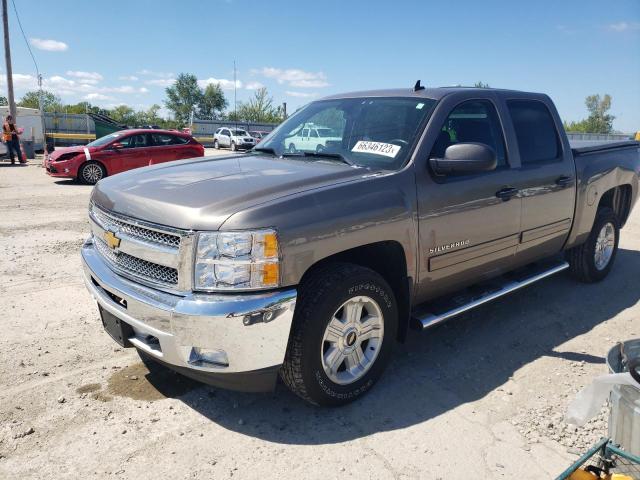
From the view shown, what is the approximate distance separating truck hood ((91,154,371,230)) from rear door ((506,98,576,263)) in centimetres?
166

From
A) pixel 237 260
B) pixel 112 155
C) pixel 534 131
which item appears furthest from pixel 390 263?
pixel 112 155

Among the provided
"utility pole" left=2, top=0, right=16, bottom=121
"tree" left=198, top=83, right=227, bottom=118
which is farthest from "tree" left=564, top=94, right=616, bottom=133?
"utility pole" left=2, top=0, right=16, bottom=121

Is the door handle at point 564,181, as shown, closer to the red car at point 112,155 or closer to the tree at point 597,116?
the red car at point 112,155

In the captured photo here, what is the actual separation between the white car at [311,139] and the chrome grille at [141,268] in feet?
5.03

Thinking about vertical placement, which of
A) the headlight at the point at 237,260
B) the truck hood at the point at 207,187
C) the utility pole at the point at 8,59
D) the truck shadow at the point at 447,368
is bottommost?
the truck shadow at the point at 447,368

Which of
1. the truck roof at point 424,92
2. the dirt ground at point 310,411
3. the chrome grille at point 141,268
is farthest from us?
the truck roof at point 424,92

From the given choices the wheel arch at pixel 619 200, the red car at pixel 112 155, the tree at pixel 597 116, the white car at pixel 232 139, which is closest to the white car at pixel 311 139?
the wheel arch at pixel 619 200

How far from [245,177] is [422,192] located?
1.13 meters

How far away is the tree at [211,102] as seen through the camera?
91000 mm

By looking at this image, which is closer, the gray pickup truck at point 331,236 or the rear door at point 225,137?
the gray pickup truck at point 331,236

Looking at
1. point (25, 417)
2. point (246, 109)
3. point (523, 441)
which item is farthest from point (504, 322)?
point (246, 109)

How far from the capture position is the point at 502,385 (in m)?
3.40

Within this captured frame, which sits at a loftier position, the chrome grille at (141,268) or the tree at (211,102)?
the tree at (211,102)

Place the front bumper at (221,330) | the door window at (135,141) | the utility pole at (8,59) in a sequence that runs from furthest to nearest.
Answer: the utility pole at (8,59)
the door window at (135,141)
the front bumper at (221,330)
